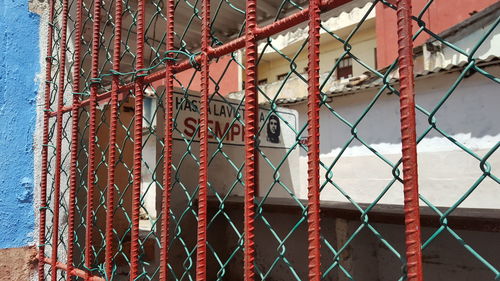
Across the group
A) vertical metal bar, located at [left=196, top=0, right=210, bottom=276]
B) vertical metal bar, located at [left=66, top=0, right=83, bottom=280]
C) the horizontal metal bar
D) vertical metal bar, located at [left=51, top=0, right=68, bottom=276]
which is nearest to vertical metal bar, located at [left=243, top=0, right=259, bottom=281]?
vertical metal bar, located at [left=196, top=0, right=210, bottom=276]

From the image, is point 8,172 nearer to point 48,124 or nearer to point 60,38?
point 48,124

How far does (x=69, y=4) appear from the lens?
2203 millimetres

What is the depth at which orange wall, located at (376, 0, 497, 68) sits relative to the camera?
8352 mm

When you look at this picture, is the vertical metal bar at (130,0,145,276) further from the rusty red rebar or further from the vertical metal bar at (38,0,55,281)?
the vertical metal bar at (38,0,55,281)

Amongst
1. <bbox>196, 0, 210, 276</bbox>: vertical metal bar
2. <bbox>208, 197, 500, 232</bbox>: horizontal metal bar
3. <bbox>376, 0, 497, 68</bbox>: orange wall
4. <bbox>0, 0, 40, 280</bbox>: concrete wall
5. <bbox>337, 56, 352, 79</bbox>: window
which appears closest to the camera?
<bbox>196, 0, 210, 276</bbox>: vertical metal bar

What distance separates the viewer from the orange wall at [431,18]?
8352mm

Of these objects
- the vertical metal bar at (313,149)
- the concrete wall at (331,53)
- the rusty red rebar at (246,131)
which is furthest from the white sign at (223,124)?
the concrete wall at (331,53)

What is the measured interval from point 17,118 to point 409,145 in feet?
6.98

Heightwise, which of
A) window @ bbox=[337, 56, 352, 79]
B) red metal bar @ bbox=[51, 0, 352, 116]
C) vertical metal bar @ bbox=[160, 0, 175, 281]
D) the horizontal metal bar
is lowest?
the horizontal metal bar

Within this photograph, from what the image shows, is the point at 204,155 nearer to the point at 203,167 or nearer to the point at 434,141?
the point at 203,167

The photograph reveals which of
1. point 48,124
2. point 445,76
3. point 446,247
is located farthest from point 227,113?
point 445,76

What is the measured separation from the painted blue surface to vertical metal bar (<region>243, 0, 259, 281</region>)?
5.18 feet

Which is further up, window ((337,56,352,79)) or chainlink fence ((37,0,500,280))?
window ((337,56,352,79))

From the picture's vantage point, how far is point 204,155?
1.27 metres
